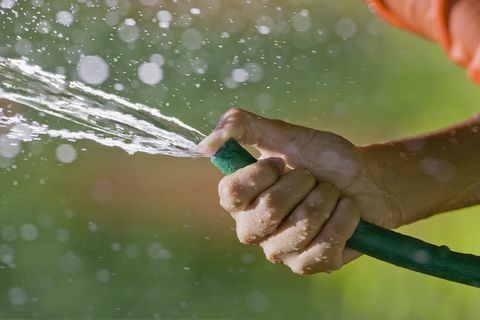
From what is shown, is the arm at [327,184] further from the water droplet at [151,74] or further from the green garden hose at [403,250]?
the water droplet at [151,74]

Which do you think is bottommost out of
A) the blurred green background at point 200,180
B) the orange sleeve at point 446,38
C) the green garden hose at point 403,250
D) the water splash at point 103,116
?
the blurred green background at point 200,180

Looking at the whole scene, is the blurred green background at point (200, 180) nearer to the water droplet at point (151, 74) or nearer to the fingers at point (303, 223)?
the water droplet at point (151, 74)

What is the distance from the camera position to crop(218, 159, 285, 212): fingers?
0.74 meters

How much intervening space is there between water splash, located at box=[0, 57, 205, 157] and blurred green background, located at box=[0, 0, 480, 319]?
1.55m

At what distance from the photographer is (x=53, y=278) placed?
9.33 ft

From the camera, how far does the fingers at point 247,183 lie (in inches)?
29.1

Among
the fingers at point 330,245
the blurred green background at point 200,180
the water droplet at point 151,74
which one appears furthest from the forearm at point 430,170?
the water droplet at point 151,74

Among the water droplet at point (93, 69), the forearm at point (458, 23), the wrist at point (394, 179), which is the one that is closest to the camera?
the forearm at point (458, 23)

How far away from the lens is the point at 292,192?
2.47 feet

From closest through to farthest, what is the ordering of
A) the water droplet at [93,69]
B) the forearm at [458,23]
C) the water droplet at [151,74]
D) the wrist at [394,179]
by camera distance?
the forearm at [458,23]
the wrist at [394,179]
the water droplet at [93,69]
the water droplet at [151,74]

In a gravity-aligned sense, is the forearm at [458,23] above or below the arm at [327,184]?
above

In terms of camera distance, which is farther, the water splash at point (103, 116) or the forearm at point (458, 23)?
the water splash at point (103, 116)

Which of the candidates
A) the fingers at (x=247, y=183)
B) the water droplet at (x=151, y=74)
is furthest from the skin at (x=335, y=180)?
the water droplet at (x=151, y=74)

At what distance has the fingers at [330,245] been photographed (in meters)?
0.76
